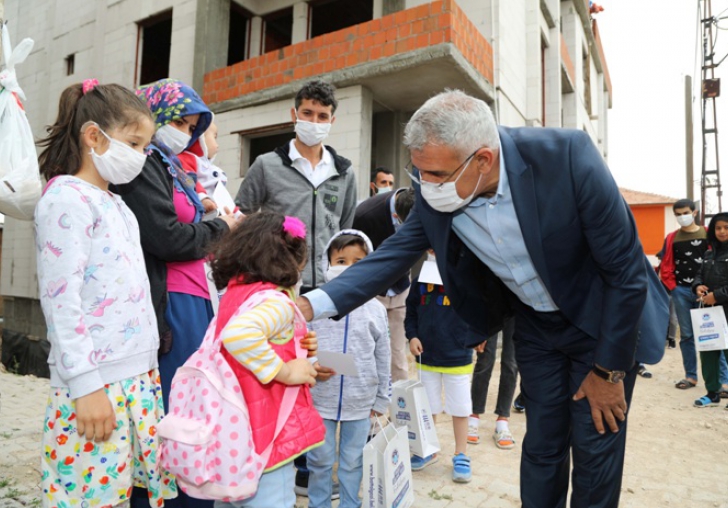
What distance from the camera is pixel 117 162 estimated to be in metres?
1.91

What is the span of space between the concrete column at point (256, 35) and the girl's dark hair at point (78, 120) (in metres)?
10.9

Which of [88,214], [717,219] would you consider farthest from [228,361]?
[717,219]

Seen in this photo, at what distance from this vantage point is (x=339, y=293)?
214cm

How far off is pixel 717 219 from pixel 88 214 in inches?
256

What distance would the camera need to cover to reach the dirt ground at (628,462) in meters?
3.14

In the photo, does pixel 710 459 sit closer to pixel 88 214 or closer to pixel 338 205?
pixel 338 205

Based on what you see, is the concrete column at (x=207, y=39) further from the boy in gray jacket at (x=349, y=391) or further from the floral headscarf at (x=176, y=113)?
the boy in gray jacket at (x=349, y=391)

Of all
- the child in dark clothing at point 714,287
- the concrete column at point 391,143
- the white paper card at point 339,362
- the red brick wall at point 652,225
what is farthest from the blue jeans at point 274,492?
the red brick wall at point 652,225

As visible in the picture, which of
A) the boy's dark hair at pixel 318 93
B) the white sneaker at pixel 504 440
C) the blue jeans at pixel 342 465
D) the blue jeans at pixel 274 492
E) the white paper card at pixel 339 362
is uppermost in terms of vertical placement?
A: the boy's dark hair at pixel 318 93

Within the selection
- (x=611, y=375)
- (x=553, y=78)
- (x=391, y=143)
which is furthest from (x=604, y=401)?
(x=553, y=78)

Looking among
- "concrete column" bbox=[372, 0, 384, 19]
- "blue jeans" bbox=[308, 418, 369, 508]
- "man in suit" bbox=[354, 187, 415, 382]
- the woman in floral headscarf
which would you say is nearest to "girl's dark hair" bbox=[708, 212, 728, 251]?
"man in suit" bbox=[354, 187, 415, 382]

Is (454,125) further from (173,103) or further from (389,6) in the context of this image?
(389,6)

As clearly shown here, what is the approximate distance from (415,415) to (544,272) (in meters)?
1.76

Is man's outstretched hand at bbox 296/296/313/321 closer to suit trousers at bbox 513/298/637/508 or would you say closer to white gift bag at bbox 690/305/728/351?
suit trousers at bbox 513/298/637/508
